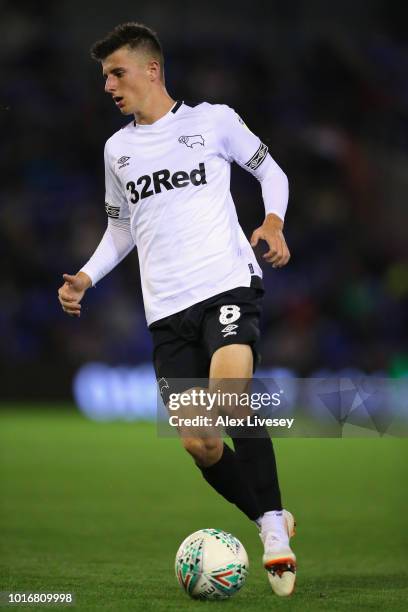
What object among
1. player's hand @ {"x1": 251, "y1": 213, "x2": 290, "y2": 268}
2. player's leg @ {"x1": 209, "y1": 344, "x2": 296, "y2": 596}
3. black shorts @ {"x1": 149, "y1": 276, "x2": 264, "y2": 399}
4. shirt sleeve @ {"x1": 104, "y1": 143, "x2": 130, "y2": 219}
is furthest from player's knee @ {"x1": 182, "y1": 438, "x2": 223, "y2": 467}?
shirt sleeve @ {"x1": 104, "y1": 143, "x2": 130, "y2": 219}

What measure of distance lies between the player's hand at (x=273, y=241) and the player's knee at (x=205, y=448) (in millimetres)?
719

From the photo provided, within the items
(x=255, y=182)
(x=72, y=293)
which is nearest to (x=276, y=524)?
(x=72, y=293)

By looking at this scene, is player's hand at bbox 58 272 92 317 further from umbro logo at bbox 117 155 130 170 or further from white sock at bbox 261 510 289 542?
white sock at bbox 261 510 289 542

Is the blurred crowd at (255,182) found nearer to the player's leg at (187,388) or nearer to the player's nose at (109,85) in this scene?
the player's nose at (109,85)

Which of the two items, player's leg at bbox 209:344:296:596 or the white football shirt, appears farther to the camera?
the white football shirt

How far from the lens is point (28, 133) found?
1702 centimetres

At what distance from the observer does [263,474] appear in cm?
448

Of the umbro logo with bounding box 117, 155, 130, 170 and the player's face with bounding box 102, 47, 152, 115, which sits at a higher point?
the player's face with bounding box 102, 47, 152, 115

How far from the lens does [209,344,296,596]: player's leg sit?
14.0ft

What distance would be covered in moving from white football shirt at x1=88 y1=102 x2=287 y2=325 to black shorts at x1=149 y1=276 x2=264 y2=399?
38 millimetres

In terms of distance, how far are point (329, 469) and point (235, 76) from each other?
1038cm

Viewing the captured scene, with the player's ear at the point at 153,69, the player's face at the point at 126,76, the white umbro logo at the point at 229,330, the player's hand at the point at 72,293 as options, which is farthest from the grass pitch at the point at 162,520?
the player's ear at the point at 153,69

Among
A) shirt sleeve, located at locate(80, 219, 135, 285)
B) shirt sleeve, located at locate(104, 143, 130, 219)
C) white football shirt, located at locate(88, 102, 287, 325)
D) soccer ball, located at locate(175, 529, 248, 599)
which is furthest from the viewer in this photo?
shirt sleeve, located at locate(80, 219, 135, 285)

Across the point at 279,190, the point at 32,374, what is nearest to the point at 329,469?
the point at 279,190
